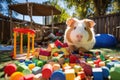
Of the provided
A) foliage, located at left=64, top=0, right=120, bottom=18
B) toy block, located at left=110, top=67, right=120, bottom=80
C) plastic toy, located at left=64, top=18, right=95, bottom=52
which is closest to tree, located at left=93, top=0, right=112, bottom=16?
foliage, located at left=64, top=0, right=120, bottom=18

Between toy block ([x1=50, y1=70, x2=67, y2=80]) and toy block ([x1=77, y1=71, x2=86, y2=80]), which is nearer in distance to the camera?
toy block ([x1=50, y1=70, x2=67, y2=80])

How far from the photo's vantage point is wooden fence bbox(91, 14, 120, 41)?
9566 millimetres

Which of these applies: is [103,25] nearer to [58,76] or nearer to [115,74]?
[115,74]

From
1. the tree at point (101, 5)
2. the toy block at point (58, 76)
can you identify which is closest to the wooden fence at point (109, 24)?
the toy block at point (58, 76)

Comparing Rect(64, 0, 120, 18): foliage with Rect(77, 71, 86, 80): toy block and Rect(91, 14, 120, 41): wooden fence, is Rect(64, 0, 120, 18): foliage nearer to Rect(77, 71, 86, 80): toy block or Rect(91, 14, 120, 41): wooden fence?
Rect(91, 14, 120, 41): wooden fence

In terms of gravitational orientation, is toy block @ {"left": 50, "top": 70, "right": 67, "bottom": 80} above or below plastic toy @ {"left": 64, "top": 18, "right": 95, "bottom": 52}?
below

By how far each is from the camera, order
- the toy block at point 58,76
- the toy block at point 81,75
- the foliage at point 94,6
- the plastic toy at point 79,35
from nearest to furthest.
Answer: the toy block at point 58,76
the toy block at point 81,75
the plastic toy at point 79,35
the foliage at point 94,6

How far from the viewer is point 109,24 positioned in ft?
32.9

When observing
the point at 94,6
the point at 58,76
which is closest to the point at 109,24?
the point at 58,76

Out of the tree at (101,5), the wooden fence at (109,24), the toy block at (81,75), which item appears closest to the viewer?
the toy block at (81,75)

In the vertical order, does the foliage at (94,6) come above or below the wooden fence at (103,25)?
above

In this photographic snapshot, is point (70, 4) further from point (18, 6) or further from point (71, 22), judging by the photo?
A: point (71, 22)

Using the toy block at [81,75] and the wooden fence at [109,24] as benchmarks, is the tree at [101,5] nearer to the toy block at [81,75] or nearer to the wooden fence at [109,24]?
the wooden fence at [109,24]

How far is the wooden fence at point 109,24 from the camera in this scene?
377 inches
